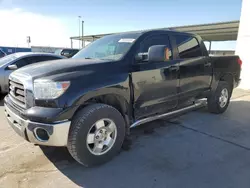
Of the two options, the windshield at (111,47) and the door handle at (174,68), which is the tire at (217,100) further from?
the windshield at (111,47)

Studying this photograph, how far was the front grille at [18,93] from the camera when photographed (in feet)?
9.39

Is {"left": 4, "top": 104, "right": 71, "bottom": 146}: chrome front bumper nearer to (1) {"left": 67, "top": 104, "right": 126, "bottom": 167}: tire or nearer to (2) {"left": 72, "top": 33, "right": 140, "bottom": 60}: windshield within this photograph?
(1) {"left": 67, "top": 104, "right": 126, "bottom": 167}: tire

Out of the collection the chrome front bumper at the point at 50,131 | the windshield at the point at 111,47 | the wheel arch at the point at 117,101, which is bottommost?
the chrome front bumper at the point at 50,131

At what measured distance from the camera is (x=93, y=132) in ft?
9.48

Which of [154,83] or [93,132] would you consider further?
[154,83]

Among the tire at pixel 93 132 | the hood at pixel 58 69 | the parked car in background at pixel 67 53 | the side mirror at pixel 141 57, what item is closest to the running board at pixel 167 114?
the tire at pixel 93 132

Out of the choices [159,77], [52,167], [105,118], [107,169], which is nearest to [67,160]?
[52,167]

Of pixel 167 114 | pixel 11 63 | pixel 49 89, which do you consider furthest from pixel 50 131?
pixel 11 63

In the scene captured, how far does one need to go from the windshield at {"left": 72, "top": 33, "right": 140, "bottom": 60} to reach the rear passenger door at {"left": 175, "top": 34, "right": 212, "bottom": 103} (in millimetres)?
1089

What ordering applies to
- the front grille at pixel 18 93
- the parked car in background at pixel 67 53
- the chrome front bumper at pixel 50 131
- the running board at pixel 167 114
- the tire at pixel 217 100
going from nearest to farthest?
the chrome front bumper at pixel 50 131 → the front grille at pixel 18 93 → the running board at pixel 167 114 → the tire at pixel 217 100 → the parked car in background at pixel 67 53

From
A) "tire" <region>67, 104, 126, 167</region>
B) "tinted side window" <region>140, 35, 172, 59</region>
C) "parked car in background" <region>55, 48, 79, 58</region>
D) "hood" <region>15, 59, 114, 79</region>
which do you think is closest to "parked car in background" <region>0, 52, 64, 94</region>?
"parked car in background" <region>55, 48, 79, 58</region>

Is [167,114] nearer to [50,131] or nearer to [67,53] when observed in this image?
[50,131]

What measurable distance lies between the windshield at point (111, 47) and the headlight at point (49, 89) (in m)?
1.03

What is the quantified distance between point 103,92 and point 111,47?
1.14 metres
